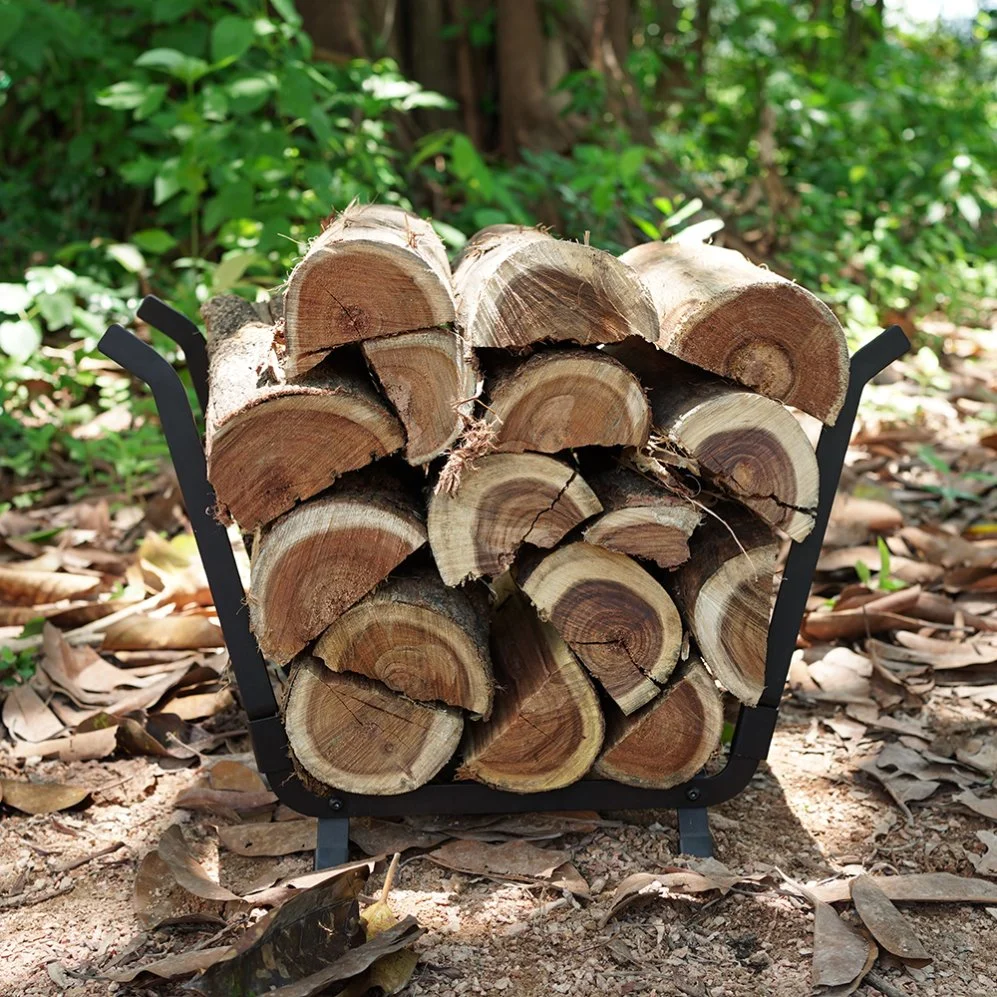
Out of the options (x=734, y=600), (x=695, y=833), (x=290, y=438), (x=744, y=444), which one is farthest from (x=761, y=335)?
(x=695, y=833)

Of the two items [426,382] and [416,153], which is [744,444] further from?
[416,153]

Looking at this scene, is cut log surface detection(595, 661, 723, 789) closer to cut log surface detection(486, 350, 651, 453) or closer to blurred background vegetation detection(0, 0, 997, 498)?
cut log surface detection(486, 350, 651, 453)

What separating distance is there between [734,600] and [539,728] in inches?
15.6

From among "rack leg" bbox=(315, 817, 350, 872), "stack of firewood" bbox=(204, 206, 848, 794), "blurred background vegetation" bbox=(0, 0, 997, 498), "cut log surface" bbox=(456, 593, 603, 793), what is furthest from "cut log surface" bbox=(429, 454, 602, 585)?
"blurred background vegetation" bbox=(0, 0, 997, 498)

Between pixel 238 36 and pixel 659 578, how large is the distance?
2.23 metres

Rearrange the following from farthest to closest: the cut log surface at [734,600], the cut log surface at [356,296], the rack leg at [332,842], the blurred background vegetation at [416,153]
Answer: the blurred background vegetation at [416,153] < the rack leg at [332,842] < the cut log surface at [734,600] < the cut log surface at [356,296]

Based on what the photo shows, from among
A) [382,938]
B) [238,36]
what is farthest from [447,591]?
[238,36]

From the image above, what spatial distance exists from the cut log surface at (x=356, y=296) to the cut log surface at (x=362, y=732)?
0.55 metres

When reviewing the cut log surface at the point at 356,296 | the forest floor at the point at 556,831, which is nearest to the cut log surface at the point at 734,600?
the forest floor at the point at 556,831

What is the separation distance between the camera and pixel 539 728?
80.9 inches

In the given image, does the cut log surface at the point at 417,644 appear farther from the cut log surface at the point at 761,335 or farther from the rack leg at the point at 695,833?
the cut log surface at the point at 761,335

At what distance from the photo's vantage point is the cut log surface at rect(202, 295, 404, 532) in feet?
5.90

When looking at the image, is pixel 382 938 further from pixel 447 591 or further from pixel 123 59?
pixel 123 59

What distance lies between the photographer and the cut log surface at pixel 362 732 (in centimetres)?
202
